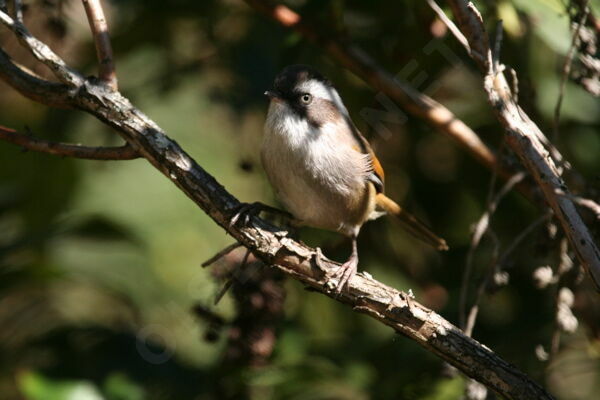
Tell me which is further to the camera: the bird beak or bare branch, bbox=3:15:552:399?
the bird beak

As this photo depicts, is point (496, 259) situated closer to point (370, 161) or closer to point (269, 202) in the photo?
point (370, 161)

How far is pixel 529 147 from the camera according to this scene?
255 cm

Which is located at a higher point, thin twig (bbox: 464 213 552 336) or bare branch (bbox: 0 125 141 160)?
thin twig (bbox: 464 213 552 336)

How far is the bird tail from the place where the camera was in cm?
407

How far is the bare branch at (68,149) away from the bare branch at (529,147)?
4.12 ft

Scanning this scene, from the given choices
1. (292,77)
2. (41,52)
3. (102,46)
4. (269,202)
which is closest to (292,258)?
(102,46)

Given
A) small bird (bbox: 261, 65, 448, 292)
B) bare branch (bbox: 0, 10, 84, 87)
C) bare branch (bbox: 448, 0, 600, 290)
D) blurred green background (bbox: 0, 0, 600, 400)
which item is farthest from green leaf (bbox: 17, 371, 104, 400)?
bare branch (bbox: 448, 0, 600, 290)

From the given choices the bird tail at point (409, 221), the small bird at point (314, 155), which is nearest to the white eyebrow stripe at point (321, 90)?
the small bird at point (314, 155)

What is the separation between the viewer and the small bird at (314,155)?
3.58 meters

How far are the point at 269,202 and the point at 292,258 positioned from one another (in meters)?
1.92

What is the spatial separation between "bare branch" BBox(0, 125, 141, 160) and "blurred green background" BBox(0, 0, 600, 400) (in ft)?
2.97

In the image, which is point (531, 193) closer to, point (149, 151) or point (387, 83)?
point (387, 83)

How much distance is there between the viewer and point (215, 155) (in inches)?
237

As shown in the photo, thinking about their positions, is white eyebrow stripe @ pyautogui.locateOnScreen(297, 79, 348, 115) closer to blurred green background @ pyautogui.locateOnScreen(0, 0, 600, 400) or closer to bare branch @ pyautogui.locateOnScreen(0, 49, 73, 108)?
blurred green background @ pyautogui.locateOnScreen(0, 0, 600, 400)
